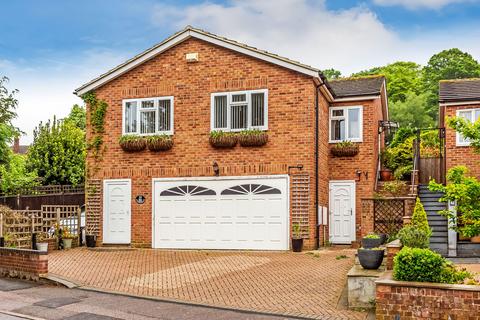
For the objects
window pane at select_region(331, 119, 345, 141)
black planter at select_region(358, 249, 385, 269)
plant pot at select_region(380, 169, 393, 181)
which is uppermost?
window pane at select_region(331, 119, 345, 141)

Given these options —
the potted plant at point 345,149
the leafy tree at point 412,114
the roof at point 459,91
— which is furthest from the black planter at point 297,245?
the leafy tree at point 412,114

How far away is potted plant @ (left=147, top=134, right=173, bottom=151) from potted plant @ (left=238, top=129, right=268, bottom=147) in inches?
104

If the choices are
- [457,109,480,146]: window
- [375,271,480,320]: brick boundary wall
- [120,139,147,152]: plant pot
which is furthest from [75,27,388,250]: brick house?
[375,271,480,320]: brick boundary wall

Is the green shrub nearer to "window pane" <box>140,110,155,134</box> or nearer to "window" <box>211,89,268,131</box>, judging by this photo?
"window" <box>211,89,268,131</box>

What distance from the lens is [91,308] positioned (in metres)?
10.4

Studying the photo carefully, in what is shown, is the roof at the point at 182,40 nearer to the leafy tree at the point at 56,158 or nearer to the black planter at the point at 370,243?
the black planter at the point at 370,243

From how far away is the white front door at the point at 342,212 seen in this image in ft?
66.4

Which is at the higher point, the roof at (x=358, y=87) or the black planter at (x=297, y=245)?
the roof at (x=358, y=87)

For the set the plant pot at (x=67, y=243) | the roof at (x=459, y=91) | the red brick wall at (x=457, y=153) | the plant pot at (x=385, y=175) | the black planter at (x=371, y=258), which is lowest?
the plant pot at (x=67, y=243)

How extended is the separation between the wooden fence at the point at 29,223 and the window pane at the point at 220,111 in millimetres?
6297

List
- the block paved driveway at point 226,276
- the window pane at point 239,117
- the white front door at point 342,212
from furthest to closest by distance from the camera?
the white front door at point 342,212 < the window pane at point 239,117 < the block paved driveway at point 226,276

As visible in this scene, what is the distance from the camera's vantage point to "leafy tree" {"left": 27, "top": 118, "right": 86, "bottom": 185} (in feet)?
103

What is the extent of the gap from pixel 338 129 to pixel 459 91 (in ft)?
15.8

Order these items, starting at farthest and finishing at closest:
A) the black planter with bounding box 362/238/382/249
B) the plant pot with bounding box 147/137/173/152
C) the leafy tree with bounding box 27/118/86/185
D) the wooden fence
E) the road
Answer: the leafy tree with bounding box 27/118/86/185 → the plant pot with bounding box 147/137/173/152 → the wooden fence → the black planter with bounding box 362/238/382/249 → the road
